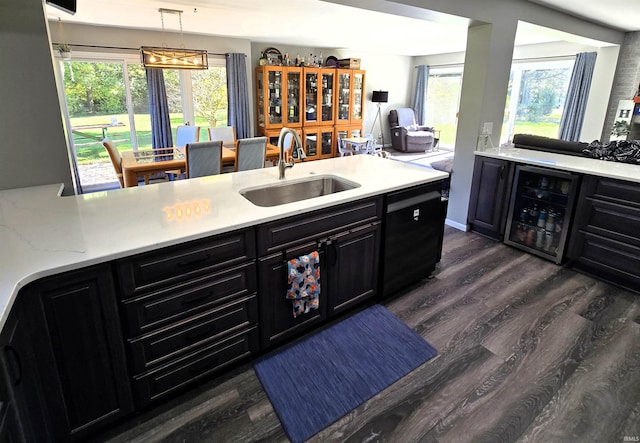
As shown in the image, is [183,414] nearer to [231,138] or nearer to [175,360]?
[175,360]

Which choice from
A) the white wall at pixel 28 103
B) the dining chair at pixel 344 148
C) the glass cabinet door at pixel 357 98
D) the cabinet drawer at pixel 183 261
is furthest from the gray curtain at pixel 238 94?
the cabinet drawer at pixel 183 261

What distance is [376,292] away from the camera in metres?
2.49

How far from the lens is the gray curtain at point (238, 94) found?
6.13 metres

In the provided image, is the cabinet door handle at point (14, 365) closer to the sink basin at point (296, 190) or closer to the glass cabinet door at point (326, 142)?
the sink basin at point (296, 190)

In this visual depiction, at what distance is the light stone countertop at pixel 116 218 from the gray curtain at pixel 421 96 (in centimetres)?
753

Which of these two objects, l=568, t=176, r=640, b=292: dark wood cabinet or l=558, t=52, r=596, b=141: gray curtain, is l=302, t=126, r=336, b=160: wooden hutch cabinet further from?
l=568, t=176, r=640, b=292: dark wood cabinet

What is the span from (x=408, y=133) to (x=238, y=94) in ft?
13.7

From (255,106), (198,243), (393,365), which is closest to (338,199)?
(198,243)

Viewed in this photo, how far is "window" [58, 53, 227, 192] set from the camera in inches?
199

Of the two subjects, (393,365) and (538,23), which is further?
(538,23)

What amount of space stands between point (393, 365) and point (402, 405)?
26 centimetres

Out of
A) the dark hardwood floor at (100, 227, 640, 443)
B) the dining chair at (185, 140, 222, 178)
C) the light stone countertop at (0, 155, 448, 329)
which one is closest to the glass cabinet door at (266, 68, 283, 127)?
the dining chair at (185, 140, 222, 178)

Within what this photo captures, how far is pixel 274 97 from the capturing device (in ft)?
21.7

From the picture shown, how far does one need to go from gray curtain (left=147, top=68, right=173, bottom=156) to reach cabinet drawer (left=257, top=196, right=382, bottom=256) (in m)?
4.71
